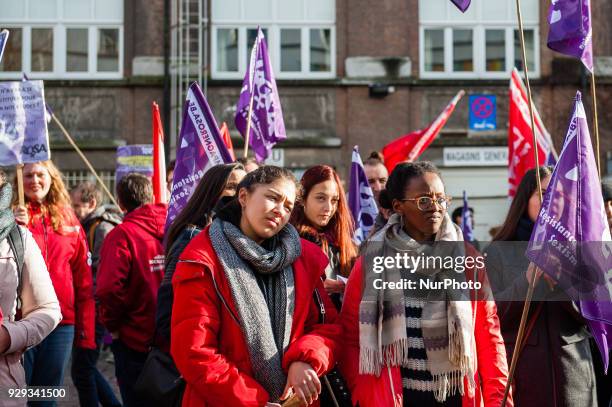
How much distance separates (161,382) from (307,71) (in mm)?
13449

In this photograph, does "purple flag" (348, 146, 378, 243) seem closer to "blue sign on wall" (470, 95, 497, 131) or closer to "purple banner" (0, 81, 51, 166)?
"purple banner" (0, 81, 51, 166)

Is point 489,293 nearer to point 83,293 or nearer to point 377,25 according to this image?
point 83,293

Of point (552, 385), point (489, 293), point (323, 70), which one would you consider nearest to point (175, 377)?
point (489, 293)

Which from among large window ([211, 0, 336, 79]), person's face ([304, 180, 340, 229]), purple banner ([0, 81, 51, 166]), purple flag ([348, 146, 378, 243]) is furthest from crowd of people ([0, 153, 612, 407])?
large window ([211, 0, 336, 79])

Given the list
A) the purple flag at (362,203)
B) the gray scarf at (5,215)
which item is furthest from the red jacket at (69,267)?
the purple flag at (362,203)

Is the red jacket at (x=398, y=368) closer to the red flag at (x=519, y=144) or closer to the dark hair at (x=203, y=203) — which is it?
the dark hair at (x=203, y=203)

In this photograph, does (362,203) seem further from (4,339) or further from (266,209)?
(4,339)

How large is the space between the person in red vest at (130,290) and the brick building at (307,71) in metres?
11.1

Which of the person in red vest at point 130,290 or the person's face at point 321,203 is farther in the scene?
the person in red vest at point 130,290

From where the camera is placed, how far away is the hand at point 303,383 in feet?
10.9

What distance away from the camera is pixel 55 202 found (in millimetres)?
5586

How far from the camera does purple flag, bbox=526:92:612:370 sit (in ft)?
12.6

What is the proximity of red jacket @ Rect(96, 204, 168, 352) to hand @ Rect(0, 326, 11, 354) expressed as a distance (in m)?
1.72

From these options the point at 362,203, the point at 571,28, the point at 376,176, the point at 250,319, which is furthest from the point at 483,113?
the point at 250,319
